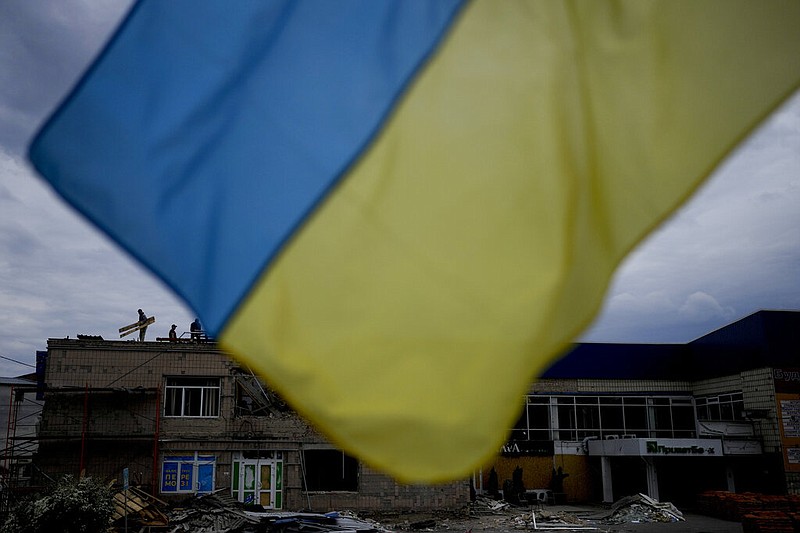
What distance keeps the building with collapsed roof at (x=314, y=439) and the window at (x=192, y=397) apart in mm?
40

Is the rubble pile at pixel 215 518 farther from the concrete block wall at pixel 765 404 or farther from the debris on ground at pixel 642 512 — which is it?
the concrete block wall at pixel 765 404

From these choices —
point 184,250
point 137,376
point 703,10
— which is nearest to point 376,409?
point 184,250

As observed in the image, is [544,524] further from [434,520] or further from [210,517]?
[210,517]

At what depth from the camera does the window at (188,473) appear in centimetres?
2827

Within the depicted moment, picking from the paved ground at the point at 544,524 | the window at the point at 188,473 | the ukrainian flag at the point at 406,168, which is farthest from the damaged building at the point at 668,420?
the ukrainian flag at the point at 406,168

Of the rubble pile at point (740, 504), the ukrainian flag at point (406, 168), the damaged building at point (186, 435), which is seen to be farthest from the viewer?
the damaged building at point (186, 435)

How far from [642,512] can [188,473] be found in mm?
17578

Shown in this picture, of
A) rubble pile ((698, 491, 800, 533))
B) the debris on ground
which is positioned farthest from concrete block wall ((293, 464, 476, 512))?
rubble pile ((698, 491, 800, 533))

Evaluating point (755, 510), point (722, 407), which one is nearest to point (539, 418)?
point (722, 407)

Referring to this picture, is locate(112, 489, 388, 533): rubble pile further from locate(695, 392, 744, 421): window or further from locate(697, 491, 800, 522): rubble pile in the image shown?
locate(695, 392, 744, 421): window

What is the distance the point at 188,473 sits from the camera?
1124 inches

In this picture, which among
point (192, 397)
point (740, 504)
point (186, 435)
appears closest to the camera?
point (740, 504)

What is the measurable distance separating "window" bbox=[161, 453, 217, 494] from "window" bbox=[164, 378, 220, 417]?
5.49ft

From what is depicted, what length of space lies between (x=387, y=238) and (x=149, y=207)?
94 centimetres
